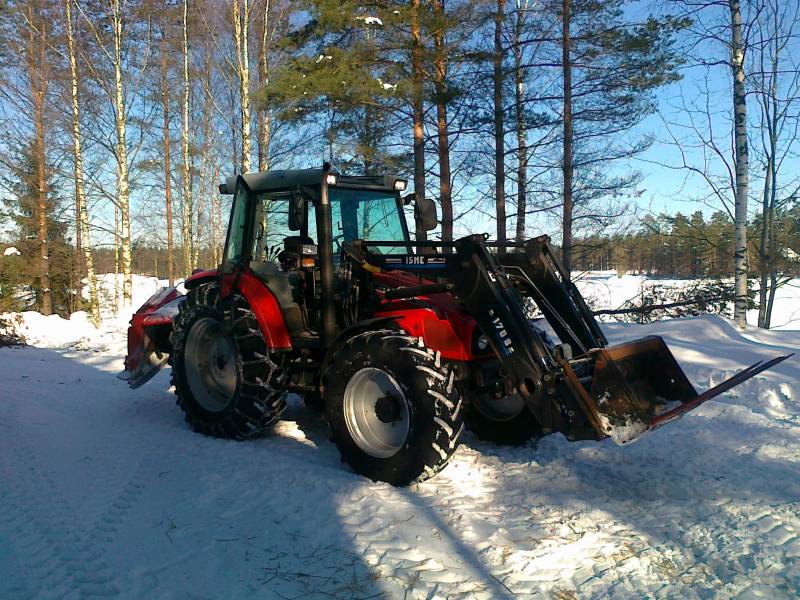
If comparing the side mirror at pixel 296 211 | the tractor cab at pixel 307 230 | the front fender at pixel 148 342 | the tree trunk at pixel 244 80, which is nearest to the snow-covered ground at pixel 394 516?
the front fender at pixel 148 342

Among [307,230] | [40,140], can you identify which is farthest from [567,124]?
[40,140]

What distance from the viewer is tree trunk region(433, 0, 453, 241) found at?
Result: 1452 cm

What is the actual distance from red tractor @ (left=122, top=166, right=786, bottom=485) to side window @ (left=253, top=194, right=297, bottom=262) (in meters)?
0.01

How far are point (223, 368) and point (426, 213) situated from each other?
2.46 m

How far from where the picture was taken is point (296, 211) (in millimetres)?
4918

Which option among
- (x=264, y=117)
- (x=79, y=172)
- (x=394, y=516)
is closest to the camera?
(x=394, y=516)

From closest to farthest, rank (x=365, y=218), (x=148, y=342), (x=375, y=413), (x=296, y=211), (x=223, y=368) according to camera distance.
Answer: (x=375, y=413) < (x=296, y=211) < (x=365, y=218) < (x=223, y=368) < (x=148, y=342)

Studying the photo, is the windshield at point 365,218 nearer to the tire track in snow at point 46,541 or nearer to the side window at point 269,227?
the side window at point 269,227

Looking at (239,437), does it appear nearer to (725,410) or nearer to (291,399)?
(291,399)

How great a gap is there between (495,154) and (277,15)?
28.5 feet

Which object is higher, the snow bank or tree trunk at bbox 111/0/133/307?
tree trunk at bbox 111/0/133/307

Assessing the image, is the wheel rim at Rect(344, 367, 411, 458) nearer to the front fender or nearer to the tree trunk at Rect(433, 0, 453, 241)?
the front fender

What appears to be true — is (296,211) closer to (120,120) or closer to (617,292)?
(120,120)

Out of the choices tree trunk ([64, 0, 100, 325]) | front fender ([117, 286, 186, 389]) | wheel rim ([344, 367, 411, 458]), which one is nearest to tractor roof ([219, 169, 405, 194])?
wheel rim ([344, 367, 411, 458])
